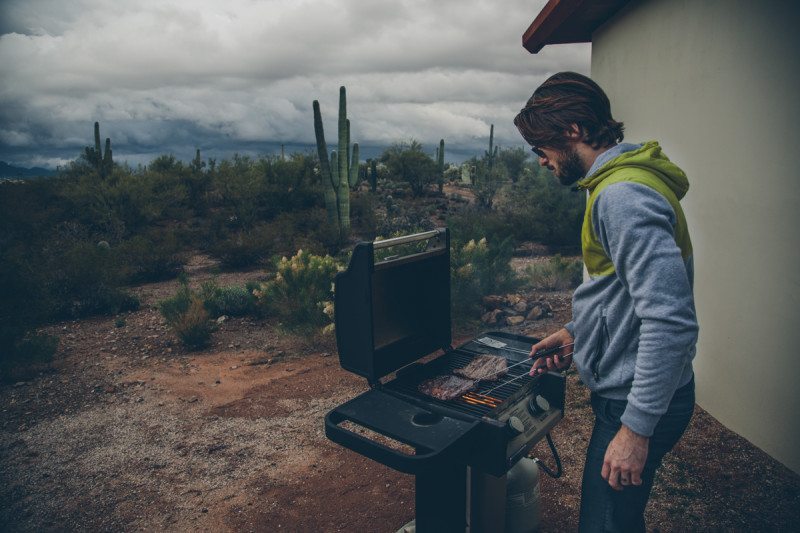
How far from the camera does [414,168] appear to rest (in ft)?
77.0

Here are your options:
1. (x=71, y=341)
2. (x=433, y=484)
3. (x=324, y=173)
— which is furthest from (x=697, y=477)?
(x=324, y=173)

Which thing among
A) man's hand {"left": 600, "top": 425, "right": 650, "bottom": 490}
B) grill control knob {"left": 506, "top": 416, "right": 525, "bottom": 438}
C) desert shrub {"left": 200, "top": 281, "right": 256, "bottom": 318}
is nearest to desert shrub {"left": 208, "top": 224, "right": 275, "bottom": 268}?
desert shrub {"left": 200, "top": 281, "right": 256, "bottom": 318}

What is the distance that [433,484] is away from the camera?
6.81 feet

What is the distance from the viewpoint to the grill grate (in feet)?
6.60

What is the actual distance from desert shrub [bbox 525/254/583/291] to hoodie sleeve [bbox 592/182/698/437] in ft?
24.0

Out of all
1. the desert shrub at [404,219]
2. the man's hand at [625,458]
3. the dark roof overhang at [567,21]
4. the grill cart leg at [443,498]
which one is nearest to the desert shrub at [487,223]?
the desert shrub at [404,219]

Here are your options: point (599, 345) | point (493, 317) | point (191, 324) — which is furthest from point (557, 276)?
point (599, 345)

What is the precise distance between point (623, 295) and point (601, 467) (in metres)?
0.55

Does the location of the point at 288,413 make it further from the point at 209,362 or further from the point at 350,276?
the point at 350,276

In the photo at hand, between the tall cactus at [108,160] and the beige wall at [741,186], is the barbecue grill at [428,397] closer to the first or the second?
the beige wall at [741,186]

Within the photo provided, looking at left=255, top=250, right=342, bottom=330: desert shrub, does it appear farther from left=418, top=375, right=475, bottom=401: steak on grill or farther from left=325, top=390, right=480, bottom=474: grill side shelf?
left=325, top=390, right=480, bottom=474: grill side shelf

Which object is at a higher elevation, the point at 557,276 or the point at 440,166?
the point at 440,166

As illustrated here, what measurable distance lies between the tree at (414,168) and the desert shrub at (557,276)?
1415 cm

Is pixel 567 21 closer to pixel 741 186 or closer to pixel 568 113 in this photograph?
pixel 741 186
